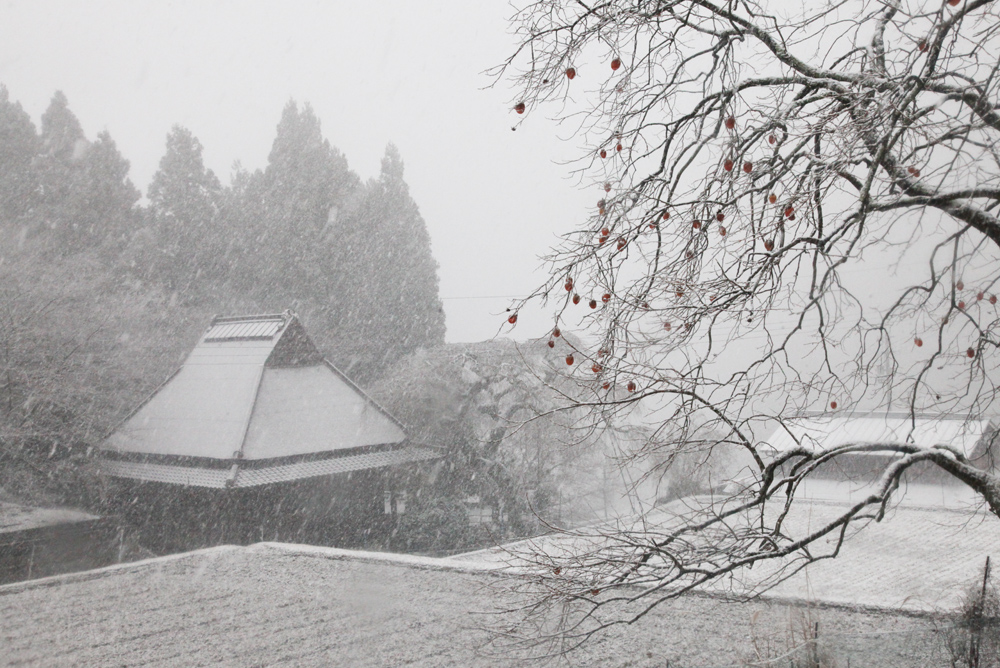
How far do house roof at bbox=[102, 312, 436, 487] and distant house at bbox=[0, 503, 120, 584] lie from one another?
0.86 m

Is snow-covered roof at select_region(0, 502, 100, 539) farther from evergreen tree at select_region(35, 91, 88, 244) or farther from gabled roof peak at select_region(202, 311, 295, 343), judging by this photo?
evergreen tree at select_region(35, 91, 88, 244)

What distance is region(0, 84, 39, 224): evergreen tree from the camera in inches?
632

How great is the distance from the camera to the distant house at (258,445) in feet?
31.0

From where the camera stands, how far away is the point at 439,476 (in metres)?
11.7

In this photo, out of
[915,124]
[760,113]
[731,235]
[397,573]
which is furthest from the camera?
[397,573]

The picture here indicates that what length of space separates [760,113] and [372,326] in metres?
15.0

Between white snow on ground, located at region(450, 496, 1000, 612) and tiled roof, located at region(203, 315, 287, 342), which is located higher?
tiled roof, located at region(203, 315, 287, 342)

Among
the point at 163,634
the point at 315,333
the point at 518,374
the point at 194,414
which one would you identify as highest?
the point at 315,333

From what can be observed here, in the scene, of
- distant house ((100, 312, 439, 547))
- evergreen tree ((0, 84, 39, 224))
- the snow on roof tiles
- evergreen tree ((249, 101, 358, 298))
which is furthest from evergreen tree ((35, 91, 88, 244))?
distant house ((100, 312, 439, 547))

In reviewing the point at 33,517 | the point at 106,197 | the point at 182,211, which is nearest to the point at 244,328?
the point at 33,517

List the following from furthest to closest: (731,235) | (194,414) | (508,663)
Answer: (194,414) < (508,663) < (731,235)

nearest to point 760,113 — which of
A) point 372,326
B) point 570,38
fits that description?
point 570,38

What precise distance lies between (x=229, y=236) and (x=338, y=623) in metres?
15.1

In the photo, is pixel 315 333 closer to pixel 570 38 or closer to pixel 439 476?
pixel 439 476
